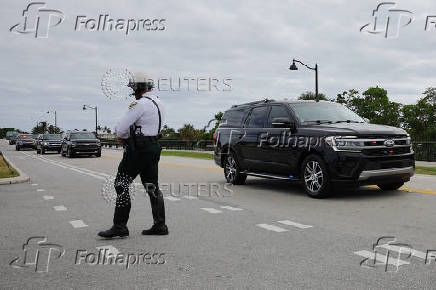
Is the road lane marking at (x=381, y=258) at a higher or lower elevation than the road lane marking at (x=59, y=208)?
higher

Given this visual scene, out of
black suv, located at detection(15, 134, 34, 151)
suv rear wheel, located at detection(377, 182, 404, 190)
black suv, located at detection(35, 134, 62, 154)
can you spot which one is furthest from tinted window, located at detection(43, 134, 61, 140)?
suv rear wheel, located at detection(377, 182, 404, 190)

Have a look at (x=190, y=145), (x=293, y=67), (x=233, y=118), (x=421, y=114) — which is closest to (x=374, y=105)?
(x=421, y=114)

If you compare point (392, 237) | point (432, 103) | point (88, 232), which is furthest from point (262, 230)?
point (432, 103)

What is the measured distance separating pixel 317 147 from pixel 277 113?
1.67 m

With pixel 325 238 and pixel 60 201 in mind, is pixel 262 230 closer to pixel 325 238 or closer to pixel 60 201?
pixel 325 238

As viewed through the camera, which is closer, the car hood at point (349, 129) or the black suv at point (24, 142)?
the car hood at point (349, 129)

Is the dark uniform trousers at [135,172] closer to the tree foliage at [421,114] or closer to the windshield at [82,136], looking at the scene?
the windshield at [82,136]

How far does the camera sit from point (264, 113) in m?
10.5

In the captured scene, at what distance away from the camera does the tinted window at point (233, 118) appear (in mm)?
11309

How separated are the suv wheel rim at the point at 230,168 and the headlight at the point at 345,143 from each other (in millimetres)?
3351

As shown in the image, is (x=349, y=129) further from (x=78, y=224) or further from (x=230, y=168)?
(x=78, y=224)

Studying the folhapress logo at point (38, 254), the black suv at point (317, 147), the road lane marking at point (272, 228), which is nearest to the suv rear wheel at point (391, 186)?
the black suv at point (317, 147)

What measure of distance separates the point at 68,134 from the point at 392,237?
2865 centimetres

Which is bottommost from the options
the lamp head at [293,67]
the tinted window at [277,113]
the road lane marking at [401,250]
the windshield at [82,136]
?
the road lane marking at [401,250]
